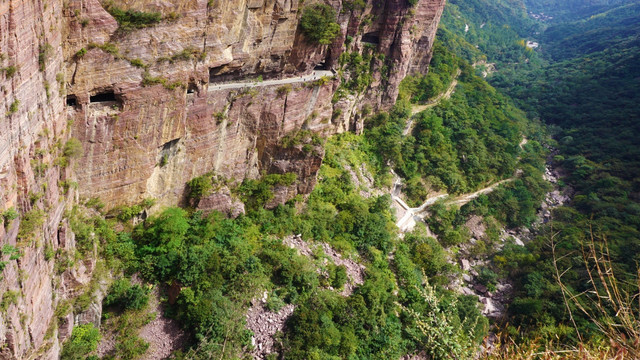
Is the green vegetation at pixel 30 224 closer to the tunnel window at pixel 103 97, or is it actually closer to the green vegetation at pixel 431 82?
the tunnel window at pixel 103 97

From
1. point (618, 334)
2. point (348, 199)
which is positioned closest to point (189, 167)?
point (348, 199)

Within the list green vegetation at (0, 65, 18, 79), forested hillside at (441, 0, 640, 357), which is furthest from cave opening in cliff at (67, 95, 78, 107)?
forested hillside at (441, 0, 640, 357)

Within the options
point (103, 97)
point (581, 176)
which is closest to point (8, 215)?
point (103, 97)

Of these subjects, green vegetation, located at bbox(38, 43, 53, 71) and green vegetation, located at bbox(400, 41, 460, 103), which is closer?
green vegetation, located at bbox(38, 43, 53, 71)

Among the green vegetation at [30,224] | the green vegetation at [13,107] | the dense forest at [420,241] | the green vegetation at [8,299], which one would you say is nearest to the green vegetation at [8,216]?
the green vegetation at [30,224]

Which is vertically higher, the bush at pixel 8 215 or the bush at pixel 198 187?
the bush at pixel 8 215

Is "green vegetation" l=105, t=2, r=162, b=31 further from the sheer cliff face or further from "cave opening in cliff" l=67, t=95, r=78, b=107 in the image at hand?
"cave opening in cliff" l=67, t=95, r=78, b=107
